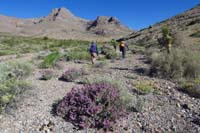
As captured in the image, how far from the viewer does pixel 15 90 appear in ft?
26.1

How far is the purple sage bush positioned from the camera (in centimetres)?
674

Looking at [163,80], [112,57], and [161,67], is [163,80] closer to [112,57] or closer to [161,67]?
[161,67]

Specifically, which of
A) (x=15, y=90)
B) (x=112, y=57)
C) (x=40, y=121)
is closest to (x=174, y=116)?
(x=40, y=121)

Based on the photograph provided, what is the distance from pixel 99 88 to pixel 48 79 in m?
3.84

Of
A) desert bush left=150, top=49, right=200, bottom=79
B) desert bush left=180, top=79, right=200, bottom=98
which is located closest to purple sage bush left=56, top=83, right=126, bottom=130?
desert bush left=180, top=79, right=200, bottom=98

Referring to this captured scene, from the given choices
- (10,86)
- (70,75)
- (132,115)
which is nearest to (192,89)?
(132,115)

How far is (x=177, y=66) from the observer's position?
11.7 metres

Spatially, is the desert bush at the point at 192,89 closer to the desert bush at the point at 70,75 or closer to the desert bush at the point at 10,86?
the desert bush at the point at 70,75

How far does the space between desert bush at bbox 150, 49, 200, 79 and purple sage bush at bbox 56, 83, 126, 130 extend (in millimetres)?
4835

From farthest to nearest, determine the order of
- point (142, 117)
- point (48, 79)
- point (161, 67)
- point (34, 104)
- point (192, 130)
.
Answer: point (161, 67), point (48, 79), point (34, 104), point (142, 117), point (192, 130)

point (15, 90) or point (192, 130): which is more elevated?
point (15, 90)

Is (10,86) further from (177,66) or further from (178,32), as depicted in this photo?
(178,32)

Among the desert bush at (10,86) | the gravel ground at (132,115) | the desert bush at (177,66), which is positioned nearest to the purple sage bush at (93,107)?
the gravel ground at (132,115)

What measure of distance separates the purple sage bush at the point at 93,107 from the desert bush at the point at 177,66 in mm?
4835
